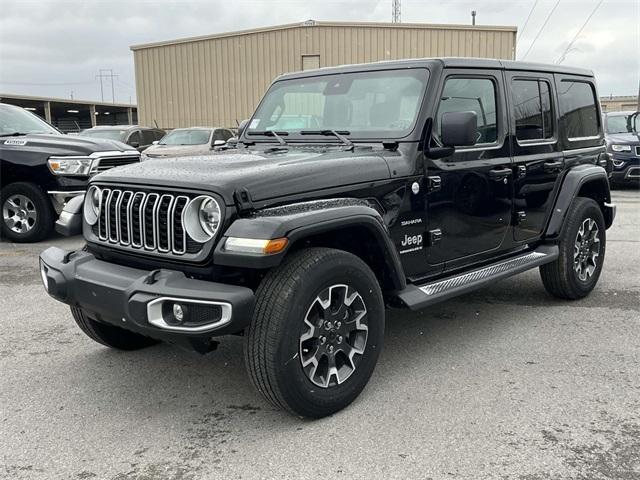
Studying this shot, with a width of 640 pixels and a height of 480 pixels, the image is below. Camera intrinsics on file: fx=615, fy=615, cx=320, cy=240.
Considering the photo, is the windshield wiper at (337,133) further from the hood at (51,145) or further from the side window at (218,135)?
the side window at (218,135)

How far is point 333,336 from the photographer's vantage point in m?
3.26

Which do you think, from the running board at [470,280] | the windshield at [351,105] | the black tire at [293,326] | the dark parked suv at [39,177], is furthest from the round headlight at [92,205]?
the dark parked suv at [39,177]

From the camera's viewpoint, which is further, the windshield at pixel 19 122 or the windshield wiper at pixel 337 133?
the windshield at pixel 19 122

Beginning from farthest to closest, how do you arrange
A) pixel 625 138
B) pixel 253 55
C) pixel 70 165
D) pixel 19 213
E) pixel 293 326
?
pixel 253 55, pixel 625 138, pixel 19 213, pixel 70 165, pixel 293 326

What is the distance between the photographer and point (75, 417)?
3334mm

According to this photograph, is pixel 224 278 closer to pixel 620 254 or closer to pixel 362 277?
pixel 362 277

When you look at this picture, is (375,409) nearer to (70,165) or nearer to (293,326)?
(293,326)

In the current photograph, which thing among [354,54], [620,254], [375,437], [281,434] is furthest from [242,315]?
[354,54]

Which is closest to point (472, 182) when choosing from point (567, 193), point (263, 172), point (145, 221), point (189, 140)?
point (567, 193)

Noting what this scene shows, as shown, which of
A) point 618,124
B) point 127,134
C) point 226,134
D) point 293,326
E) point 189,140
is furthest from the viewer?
point 127,134

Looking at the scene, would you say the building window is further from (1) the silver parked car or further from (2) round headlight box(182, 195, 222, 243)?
(2) round headlight box(182, 195, 222, 243)

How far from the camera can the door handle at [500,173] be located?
4363 millimetres

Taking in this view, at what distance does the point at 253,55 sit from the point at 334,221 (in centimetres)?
2199

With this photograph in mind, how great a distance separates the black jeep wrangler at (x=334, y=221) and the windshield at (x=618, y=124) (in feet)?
34.9
